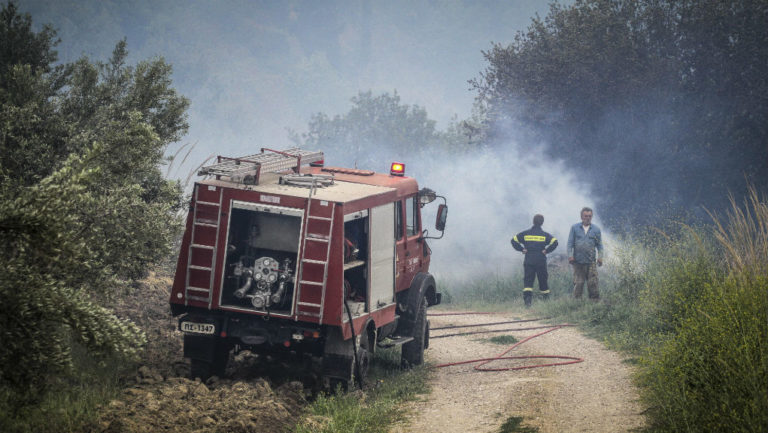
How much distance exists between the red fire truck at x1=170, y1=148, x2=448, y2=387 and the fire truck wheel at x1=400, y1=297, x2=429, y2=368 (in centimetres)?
145

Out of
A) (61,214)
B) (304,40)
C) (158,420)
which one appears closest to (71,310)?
(61,214)

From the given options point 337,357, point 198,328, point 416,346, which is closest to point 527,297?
point 416,346

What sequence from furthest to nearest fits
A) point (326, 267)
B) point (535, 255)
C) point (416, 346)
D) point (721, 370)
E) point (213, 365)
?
point (535, 255) < point (416, 346) < point (213, 365) < point (326, 267) < point (721, 370)

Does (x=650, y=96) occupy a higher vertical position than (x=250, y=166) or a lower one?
higher

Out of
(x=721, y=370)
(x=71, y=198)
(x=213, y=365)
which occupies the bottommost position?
(x=213, y=365)

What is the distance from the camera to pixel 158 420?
667cm

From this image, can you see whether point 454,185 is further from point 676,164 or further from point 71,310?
point 71,310

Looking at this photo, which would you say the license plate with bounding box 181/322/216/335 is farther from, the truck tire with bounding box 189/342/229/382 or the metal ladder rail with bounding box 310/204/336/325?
the metal ladder rail with bounding box 310/204/336/325

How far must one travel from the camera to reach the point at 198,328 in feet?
27.7

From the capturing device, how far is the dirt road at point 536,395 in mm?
7527

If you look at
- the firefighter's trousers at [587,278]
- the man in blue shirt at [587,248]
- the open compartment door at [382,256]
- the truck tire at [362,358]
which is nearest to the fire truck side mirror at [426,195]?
the open compartment door at [382,256]

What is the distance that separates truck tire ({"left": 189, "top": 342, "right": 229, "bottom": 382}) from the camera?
8.72 meters

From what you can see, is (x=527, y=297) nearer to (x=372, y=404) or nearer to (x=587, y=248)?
(x=587, y=248)

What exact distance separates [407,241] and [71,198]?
609 cm
